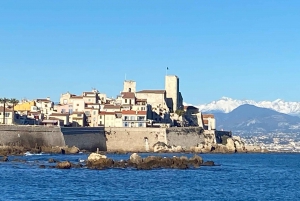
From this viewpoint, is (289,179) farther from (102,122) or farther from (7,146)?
(102,122)

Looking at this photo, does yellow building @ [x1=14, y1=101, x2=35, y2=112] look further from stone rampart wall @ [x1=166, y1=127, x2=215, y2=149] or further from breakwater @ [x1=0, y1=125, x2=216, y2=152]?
stone rampart wall @ [x1=166, y1=127, x2=215, y2=149]

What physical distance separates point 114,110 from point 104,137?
12506mm

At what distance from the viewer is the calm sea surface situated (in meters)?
48.6

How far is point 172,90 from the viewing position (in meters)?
132

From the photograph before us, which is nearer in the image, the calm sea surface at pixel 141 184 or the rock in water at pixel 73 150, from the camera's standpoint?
the calm sea surface at pixel 141 184

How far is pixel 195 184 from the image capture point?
5662 cm

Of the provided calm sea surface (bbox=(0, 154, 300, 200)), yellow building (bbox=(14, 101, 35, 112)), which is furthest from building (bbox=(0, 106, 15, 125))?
calm sea surface (bbox=(0, 154, 300, 200))

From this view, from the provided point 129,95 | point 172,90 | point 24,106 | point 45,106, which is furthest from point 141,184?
point 172,90

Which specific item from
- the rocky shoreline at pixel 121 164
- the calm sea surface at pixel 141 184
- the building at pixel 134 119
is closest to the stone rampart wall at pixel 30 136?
the building at pixel 134 119

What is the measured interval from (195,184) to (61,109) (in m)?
65.7

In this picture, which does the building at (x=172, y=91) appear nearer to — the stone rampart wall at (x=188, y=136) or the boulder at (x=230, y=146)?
the boulder at (x=230, y=146)

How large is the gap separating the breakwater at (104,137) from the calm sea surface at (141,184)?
2118 cm

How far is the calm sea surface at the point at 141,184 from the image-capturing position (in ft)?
159

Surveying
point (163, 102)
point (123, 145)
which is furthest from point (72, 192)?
point (163, 102)
